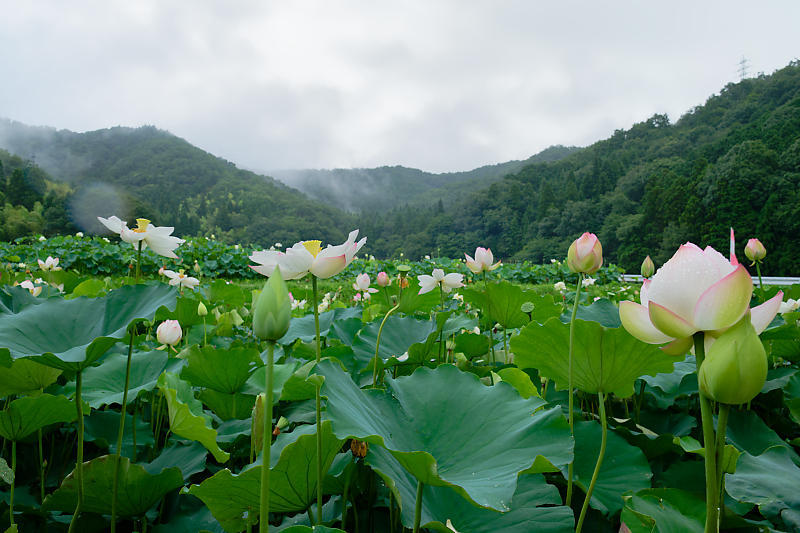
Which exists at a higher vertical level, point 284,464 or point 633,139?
point 633,139

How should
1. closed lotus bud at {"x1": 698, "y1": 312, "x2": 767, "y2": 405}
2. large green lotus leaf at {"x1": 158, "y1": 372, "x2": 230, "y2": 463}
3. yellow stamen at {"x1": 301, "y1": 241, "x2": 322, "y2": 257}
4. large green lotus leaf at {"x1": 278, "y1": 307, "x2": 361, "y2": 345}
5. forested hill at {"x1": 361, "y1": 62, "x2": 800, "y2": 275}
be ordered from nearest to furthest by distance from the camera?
closed lotus bud at {"x1": 698, "y1": 312, "x2": 767, "y2": 405} → large green lotus leaf at {"x1": 158, "y1": 372, "x2": 230, "y2": 463} → yellow stamen at {"x1": 301, "y1": 241, "x2": 322, "y2": 257} → large green lotus leaf at {"x1": 278, "y1": 307, "x2": 361, "y2": 345} → forested hill at {"x1": 361, "y1": 62, "x2": 800, "y2": 275}

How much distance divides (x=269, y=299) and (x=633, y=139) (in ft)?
134

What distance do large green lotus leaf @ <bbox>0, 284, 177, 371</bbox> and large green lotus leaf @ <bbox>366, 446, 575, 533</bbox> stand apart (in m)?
0.37

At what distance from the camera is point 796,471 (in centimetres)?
50

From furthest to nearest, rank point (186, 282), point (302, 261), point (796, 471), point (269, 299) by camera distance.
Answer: point (186, 282) → point (302, 261) → point (796, 471) → point (269, 299)

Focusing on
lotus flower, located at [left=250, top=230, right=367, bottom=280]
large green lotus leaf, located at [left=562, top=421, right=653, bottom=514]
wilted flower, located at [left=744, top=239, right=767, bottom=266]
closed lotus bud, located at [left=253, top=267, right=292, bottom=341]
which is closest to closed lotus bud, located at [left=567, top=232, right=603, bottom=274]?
large green lotus leaf, located at [left=562, top=421, right=653, bottom=514]

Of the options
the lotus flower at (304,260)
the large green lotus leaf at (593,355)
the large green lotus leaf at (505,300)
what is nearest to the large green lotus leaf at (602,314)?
the large green lotus leaf at (505,300)

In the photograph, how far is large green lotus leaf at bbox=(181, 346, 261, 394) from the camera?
0.72m

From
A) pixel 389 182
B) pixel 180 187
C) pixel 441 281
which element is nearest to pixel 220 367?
pixel 441 281

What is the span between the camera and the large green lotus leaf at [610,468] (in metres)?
0.52

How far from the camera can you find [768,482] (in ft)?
1.53

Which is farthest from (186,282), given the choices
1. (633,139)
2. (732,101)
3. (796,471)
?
(633,139)

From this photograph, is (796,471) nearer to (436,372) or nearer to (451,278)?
(436,372)

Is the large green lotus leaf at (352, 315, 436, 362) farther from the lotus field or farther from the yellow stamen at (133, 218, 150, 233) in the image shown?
the yellow stamen at (133, 218, 150, 233)
